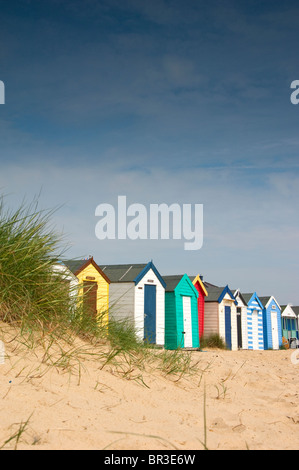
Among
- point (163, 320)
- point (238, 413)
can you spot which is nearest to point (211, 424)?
point (238, 413)

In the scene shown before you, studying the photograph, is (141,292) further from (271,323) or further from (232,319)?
(271,323)

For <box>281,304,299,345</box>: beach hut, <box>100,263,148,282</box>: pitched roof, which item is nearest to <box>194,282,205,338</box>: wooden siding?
<box>100,263,148,282</box>: pitched roof

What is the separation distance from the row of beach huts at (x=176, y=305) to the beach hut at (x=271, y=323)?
603 millimetres

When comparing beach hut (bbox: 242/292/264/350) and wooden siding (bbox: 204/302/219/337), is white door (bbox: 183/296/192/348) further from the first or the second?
beach hut (bbox: 242/292/264/350)

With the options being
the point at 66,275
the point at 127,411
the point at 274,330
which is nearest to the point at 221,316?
the point at 274,330

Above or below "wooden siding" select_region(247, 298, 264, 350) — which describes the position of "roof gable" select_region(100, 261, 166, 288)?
above

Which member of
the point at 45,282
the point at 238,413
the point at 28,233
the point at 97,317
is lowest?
the point at 238,413

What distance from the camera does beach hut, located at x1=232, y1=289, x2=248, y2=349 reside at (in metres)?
25.1

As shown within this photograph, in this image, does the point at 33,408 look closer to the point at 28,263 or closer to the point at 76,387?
the point at 76,387

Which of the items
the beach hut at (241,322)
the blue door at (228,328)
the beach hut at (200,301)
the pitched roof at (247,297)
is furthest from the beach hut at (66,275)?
the pitched roof at (247,297)

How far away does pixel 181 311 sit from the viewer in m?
18.7

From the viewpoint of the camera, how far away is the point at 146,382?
4.50 meters

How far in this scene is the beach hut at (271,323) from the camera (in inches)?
1092
